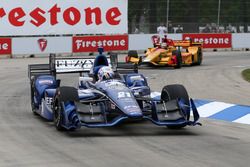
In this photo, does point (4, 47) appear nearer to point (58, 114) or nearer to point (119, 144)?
point (58, 114)

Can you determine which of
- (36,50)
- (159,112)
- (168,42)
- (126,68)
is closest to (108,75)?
(159,112)

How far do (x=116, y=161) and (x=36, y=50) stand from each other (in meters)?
26.2

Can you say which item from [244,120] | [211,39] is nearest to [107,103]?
[244,120]

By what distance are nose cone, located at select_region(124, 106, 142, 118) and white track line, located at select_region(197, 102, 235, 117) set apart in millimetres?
3215

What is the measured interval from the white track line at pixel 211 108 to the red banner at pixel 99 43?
21048 mm

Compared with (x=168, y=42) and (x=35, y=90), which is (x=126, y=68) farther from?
(x=168, y=42)

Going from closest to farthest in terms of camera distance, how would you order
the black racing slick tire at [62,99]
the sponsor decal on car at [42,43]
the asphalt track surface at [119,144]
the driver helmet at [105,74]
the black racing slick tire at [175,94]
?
the asphalt track surface at [119,144] < the black racing slick tire at [62,99] < the black racing slick tire at [175,94] < the driver helmet at [105,74] < the sponsor decal on car at [42,43]

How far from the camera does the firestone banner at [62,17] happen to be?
38.8 m

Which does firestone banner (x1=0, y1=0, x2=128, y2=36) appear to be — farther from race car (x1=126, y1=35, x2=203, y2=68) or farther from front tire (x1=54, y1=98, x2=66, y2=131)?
front tire (x1=54, y1=98, x2=66, y2=131)

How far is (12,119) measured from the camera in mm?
12820

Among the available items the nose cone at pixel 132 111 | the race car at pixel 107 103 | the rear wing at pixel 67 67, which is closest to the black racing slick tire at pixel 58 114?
the race car at pixel 107 103

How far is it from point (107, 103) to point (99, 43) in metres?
25.1

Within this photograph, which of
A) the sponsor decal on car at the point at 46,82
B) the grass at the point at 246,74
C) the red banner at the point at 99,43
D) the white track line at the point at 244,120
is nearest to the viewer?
the white track line at the point at 244,120

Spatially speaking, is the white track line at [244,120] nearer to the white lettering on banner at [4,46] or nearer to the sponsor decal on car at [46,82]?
the sponsor decal on car at [46,82]
